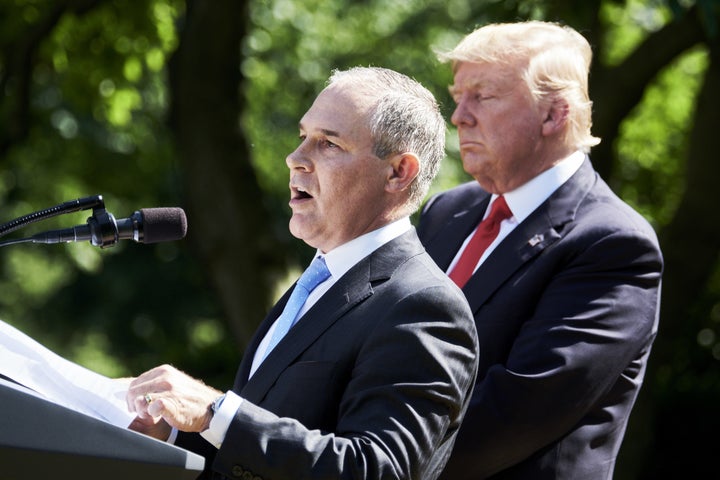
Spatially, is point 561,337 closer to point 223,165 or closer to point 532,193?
point 532,193

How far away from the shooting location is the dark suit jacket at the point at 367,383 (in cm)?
221

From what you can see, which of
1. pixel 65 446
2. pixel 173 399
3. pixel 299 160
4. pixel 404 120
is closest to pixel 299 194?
pixel 299 160

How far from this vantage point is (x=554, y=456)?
122 inches

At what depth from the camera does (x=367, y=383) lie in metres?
2.29

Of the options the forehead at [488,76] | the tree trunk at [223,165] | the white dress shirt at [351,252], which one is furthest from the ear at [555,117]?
the tree trunk at [223,165]

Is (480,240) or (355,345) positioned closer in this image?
(355,345)

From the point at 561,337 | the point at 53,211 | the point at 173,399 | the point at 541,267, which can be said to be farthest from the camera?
the point at 541,267

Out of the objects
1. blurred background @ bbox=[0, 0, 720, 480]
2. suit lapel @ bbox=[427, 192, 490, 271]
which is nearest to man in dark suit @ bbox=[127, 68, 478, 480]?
suit lapel @ bbox=[427, 192, 490, 271]

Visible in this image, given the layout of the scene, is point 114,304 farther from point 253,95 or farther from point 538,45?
point 538,45

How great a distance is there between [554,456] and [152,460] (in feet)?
4.77

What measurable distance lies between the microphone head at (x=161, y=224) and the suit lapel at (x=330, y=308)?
35 centimetres

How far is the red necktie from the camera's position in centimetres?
351

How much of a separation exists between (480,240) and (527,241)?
0.74 ft

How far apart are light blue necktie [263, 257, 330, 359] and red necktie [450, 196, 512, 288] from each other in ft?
3.07
